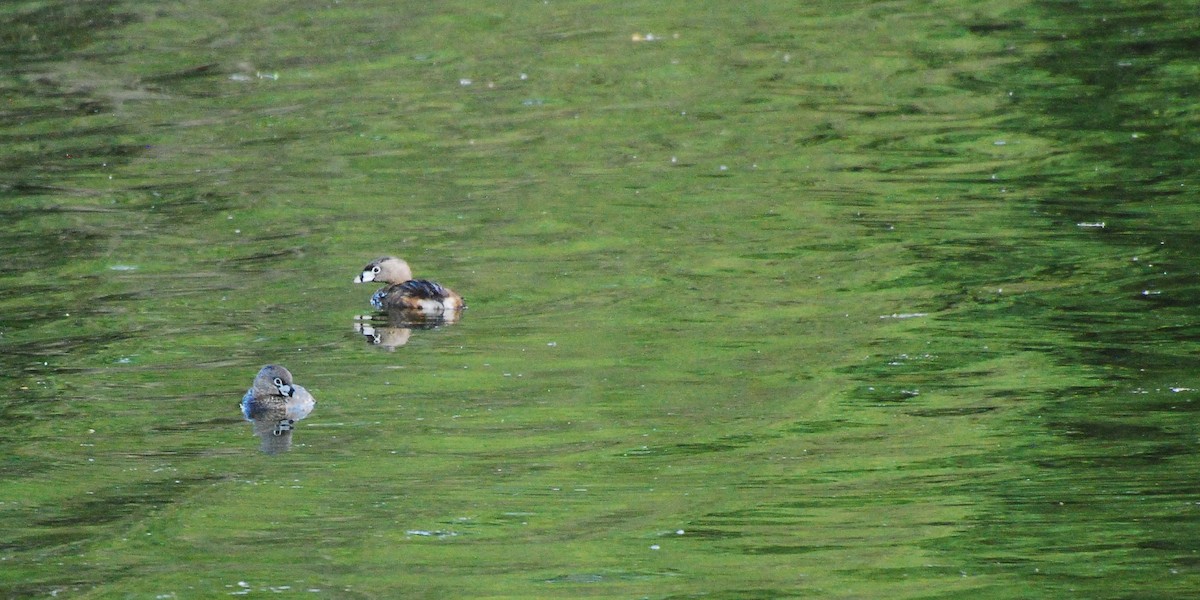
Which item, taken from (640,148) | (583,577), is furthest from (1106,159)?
(583,577)

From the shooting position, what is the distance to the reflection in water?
8578mm

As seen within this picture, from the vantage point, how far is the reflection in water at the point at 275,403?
8578 millimetres

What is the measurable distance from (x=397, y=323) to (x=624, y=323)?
136cm

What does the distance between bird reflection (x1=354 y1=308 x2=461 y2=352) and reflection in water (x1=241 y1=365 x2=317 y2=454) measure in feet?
4.98

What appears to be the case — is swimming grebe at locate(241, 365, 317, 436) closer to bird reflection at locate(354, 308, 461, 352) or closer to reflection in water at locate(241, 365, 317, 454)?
reflection in water at locate(241, 365, 317, 454)

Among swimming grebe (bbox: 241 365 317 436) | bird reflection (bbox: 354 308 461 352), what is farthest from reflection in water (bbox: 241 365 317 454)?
bird reflection (bbox: 354 308 461 352)

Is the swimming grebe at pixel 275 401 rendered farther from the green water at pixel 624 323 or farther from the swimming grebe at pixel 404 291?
the swimming grebe at pixel 404 291

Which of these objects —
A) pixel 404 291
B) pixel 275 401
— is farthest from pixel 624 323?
pixel 275 401

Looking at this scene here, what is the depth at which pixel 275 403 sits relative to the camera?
8.65 meters

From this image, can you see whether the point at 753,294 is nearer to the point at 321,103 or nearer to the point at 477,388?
the point at 477,388

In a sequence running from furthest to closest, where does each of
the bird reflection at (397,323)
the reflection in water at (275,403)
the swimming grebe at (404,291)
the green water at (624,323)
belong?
the swimming grebe at (404,291)
the bird reflection at (397,323)
the reflection in water at (275,403)
the green water at (624,323)

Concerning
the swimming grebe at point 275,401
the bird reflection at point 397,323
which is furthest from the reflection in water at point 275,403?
the bird reflection at point 397,323

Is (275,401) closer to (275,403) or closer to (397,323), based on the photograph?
(275,403)

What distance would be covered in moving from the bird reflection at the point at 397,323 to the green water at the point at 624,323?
55 mm
